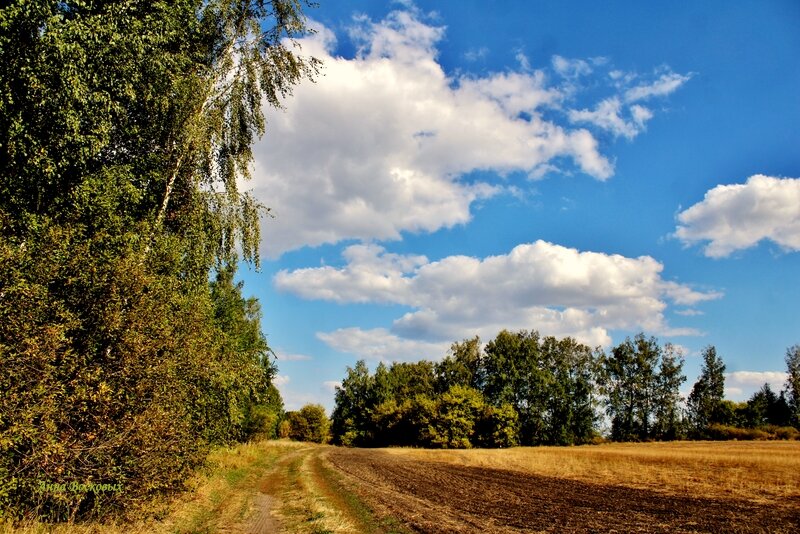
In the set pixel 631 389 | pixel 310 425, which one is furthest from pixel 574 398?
pixel 310 425

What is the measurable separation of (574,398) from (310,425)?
2369 inches

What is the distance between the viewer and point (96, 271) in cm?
938

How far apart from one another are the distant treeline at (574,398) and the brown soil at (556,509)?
49.6m

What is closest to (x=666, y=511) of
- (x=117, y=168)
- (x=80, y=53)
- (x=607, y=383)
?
(x=117, y=168)

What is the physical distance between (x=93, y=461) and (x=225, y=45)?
13787 millimetres

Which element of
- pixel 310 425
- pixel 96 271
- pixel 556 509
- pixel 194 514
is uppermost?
pixel 96 271

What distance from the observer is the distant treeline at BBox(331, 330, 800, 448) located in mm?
79938

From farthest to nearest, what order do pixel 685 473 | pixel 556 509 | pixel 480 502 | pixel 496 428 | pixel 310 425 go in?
pixel 310 425
pixel 496 428
pixel 685 473
pixel 480 502
pixel 556 509

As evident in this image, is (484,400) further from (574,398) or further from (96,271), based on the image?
(96,271)

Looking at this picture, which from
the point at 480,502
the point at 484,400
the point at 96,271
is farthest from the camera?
the point at 484,400

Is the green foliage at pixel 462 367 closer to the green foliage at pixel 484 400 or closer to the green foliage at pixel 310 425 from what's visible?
the green foliage at pixel 484 400

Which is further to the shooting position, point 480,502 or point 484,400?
point 484,400

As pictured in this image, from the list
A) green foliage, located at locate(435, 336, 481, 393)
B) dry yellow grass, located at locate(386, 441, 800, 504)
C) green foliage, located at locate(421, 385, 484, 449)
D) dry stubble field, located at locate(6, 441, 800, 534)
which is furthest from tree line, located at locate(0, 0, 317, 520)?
green foliage, located at locate(435, 336, 481, 393)

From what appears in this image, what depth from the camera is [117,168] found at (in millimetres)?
11375
